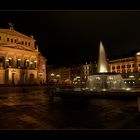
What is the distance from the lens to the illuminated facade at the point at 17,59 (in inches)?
2891

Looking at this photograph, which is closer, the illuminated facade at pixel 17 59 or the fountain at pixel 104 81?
the fountain at pixel 104 81

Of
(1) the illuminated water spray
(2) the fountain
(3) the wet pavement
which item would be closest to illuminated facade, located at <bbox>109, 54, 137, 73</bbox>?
(1) the illuminated water spray

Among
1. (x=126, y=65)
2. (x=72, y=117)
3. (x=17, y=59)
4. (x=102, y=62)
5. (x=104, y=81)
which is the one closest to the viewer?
(x=72, y=117)

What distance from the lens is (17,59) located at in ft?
263

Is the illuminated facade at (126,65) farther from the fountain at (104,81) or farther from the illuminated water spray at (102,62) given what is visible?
the fountain at (104,81)

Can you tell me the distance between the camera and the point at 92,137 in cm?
647

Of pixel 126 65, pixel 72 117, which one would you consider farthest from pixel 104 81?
pixel 126 65

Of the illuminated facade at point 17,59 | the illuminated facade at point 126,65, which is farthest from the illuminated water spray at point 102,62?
the illuminated facade at point 126,65

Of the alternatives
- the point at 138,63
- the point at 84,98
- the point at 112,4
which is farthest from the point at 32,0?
the point at 138,63

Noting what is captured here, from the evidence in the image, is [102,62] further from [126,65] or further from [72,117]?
[126,65]

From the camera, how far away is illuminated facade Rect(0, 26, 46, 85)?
73438 mm

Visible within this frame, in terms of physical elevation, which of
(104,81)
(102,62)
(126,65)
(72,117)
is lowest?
(72,117)

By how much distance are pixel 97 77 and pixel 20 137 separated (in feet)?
91.3

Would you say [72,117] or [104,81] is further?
[104,81]
